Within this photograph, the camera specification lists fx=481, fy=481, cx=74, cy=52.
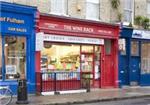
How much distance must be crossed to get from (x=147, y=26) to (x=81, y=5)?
22.2ft

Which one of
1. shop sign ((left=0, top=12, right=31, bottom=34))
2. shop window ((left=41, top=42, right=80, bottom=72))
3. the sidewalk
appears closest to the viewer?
the sidewalk

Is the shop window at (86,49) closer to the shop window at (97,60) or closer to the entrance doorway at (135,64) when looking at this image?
the shop window at (97,60)

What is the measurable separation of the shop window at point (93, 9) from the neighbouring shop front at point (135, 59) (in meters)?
2.62

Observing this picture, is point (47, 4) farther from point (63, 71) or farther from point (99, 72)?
point (99, 72)

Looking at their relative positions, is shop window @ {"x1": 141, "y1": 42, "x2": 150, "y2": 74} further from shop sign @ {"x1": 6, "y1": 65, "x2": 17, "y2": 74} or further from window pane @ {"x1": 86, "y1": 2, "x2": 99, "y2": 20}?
shop sign @ {"x1": 6, "y1": 65, "x2": 17, "y2": 74}

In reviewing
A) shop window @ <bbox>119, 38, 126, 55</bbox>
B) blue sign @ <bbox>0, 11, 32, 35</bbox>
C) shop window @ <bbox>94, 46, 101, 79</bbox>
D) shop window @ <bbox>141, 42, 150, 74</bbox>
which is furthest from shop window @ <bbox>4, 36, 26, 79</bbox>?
shop window @ <bbox>141, 42, 150, 74</bbox>

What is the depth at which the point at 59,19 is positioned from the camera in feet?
87.0

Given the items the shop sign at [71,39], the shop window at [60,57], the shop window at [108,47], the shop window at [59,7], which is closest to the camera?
the shop sign at [71,39]

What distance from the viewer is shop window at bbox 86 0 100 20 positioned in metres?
29.7

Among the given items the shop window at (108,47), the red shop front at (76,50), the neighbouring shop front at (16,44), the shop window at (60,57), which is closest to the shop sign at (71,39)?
the red shop front at (76,50)

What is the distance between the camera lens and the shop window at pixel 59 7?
27281 mm

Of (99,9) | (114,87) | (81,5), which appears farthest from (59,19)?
(114,87)

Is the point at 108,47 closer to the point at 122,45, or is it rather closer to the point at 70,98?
the point at 122,45

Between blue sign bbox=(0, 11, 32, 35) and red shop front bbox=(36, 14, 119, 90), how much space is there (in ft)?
2.44
